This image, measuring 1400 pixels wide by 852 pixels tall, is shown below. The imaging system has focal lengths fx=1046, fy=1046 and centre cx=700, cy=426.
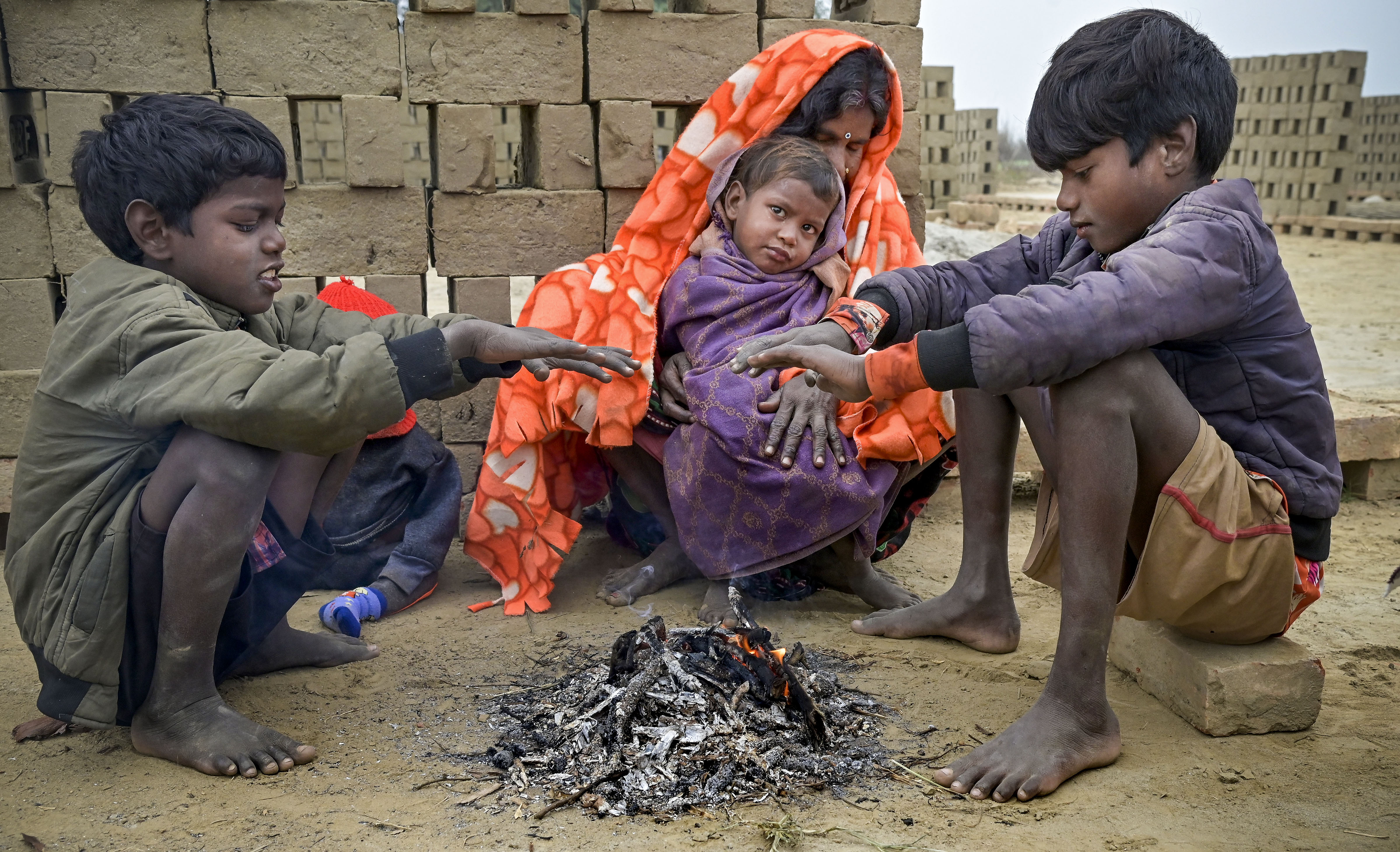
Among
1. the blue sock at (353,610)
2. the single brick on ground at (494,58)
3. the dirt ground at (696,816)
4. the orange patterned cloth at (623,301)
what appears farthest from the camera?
the single brick on ground at (494,58)

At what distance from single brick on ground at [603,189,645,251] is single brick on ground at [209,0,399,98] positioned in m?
0.93

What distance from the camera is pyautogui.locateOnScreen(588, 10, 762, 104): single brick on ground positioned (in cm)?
412

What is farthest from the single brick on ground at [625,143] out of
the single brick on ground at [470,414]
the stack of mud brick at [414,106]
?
the single brick on ground at [470,414]

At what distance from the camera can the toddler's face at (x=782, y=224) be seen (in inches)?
134

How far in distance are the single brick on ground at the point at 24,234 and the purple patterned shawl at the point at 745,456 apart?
2388mm

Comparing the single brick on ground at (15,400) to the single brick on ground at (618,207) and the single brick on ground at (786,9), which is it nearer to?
the single brick on ground at (618,207)

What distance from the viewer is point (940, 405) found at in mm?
3326

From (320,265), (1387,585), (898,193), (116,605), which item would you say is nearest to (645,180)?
(898,193)

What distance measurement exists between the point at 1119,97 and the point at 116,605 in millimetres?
2532

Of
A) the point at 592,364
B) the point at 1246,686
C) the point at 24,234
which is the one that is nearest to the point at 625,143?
the point at 592,364

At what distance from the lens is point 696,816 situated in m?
2.19

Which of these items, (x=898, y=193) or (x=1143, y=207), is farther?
(x=898, y=193)

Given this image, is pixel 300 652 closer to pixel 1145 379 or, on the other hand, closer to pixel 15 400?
pixel 15 400

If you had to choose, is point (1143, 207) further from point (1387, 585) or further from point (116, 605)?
point (116, 605)
